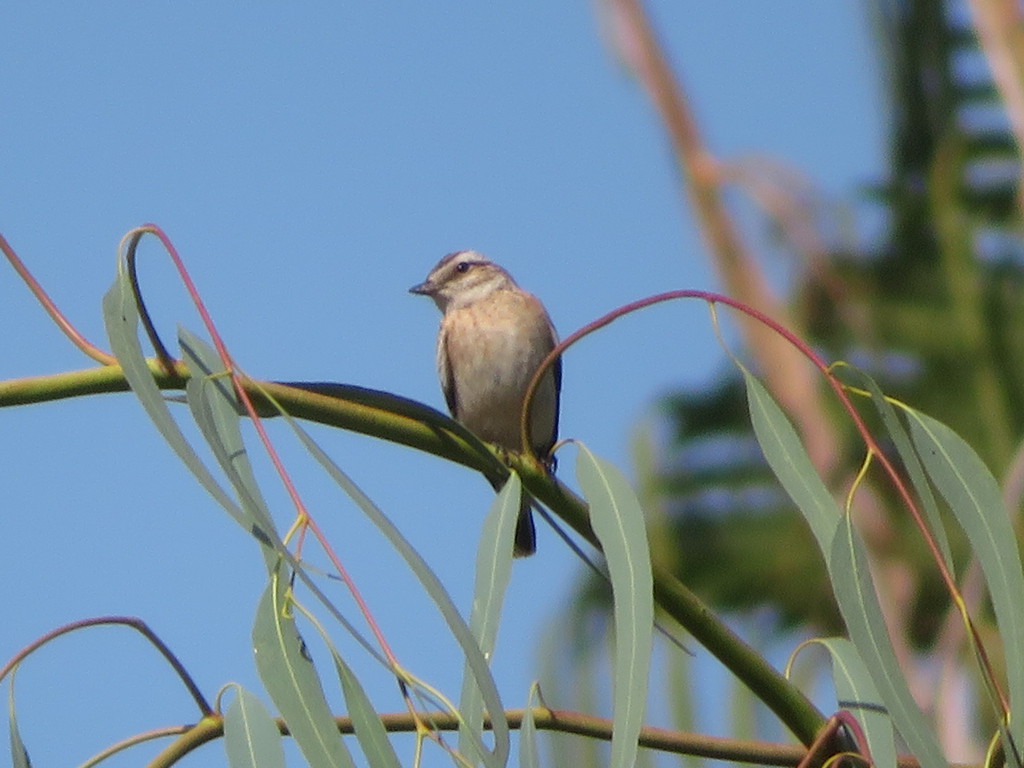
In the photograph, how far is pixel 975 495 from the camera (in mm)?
2670

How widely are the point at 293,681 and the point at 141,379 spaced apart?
0.48 metres

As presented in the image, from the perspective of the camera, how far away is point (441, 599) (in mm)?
2230

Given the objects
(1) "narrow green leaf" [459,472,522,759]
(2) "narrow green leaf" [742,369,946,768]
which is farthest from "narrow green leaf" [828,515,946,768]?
(1) "narrow green leaf" [459,472,522,759]

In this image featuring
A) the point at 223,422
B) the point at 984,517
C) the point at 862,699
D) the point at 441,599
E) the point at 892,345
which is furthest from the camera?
the point at 892,345

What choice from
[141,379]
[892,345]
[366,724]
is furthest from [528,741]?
[892,345]

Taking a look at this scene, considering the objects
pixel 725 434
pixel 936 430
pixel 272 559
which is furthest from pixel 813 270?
pixel 272 559

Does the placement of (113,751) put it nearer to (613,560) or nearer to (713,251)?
(613,560)

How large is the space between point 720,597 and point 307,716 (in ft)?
26.9

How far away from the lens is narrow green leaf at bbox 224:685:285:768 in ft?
7.75

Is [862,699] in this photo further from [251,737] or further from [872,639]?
[251,737]

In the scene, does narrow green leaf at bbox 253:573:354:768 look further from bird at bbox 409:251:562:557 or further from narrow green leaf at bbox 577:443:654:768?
bird at bbox 409:251:562:557

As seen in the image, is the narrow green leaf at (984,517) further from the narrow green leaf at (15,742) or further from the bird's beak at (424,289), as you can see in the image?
the bird's beak at (424,289)

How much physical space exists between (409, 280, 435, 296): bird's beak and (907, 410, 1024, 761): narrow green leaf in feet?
13.5

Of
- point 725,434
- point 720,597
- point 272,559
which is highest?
point 272,559
